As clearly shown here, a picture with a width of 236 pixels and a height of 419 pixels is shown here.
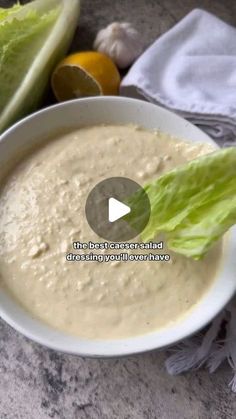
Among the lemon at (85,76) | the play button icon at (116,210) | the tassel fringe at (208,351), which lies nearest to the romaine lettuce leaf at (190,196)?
the play button icon at (116,210)

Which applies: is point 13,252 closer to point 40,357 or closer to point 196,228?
point 40,357

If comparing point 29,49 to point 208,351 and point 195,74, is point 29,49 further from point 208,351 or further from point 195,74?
point 208,351

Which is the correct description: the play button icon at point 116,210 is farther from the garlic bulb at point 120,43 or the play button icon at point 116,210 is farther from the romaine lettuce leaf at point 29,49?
the garlic bulb at point 120,43

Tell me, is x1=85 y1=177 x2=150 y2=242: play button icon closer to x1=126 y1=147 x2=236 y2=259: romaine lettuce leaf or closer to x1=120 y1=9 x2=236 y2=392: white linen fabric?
x1=126 y1=147 x2=236 y2=259: romaine lettuce leaf

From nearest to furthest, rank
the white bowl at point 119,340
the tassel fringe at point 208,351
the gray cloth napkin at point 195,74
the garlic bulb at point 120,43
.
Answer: the white bowl at point 119,340
the tassel fringe at point 208,351
the gray cloth napkin at point 195,74
the garlic bulb at point 120,43

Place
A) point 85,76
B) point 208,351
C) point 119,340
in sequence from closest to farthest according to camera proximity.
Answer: point 119,340 < point 208,351 < point 85,76

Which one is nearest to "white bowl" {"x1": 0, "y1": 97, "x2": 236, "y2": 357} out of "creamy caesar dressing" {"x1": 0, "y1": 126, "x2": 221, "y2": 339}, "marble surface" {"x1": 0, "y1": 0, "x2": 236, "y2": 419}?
"creamy caesar dressing" {"x1": 0, "y1": 126, "x2": 221, "y2": 339}

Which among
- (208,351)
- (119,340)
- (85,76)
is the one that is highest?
(85,76)

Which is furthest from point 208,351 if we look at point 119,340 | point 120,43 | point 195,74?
point 120,43
